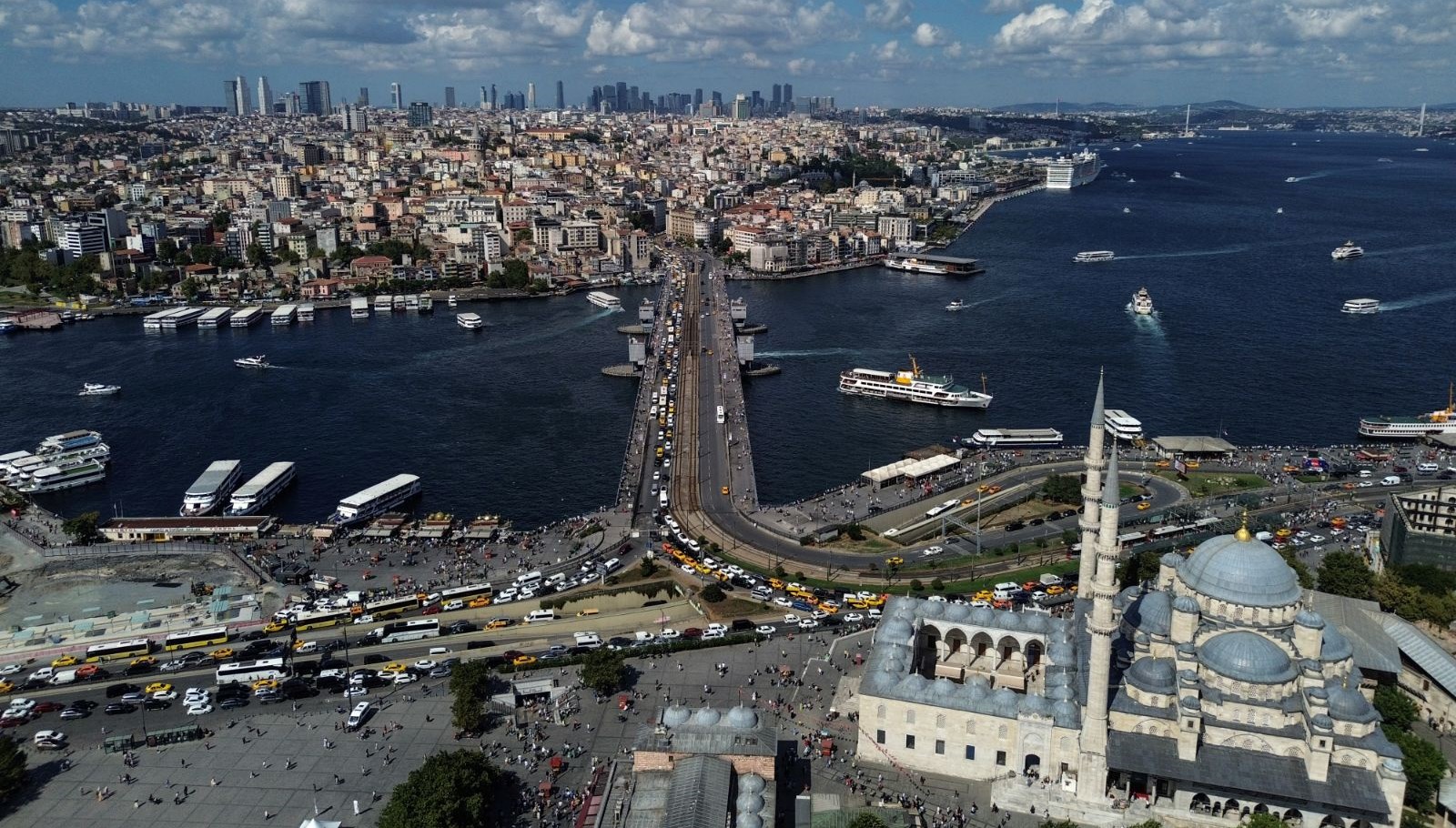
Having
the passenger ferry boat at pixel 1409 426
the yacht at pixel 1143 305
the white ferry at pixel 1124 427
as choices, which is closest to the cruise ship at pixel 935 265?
the yacht at pixel 1143 305

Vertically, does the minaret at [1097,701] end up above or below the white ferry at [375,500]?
above

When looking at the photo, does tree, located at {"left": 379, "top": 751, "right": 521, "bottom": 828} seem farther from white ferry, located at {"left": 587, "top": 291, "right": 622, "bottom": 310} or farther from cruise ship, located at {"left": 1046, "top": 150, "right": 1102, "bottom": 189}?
cruise ship, located at {"left": 1046, "top": 150, "right": 1102, "bottom": 189}

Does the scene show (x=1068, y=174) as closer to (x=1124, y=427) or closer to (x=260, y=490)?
(x=1124, y=427)

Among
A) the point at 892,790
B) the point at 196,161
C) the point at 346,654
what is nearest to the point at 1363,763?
the point at 892,790

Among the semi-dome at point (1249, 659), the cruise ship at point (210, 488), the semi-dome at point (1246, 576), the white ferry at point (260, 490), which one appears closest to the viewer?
the semi-dome at point (1249, 659)

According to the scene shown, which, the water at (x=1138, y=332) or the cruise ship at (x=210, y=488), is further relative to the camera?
the water at (x=1138, y=332)

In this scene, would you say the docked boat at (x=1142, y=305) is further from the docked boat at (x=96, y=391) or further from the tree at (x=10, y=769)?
the tree at (x=10, y=769)
